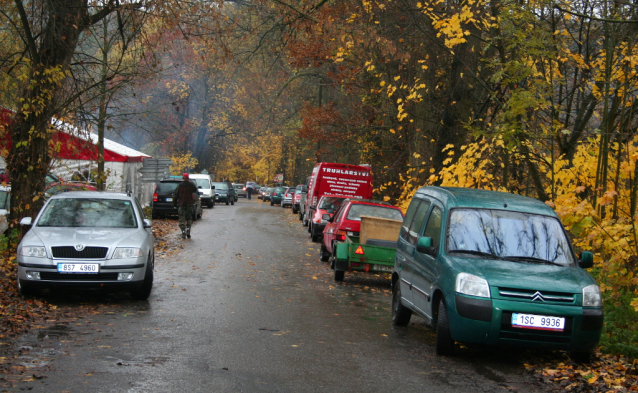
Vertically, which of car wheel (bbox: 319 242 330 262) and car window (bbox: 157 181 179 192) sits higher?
car window (bbox: 157 181 179 192)

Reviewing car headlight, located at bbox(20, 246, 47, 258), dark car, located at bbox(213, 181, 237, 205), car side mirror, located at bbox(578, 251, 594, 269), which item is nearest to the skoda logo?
car side mirror, located at bbox(578, 251, 594, 269)

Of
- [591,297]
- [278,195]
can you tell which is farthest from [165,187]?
[278,195]

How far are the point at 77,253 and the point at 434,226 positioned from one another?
16.9 ft

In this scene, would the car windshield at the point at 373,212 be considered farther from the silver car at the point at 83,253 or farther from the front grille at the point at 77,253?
the front grille at the point at 77,253

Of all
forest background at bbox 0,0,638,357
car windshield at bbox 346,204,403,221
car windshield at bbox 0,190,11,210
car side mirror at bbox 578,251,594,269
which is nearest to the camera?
car side mirror at bbox 578,251,594,269

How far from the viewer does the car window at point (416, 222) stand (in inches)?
358

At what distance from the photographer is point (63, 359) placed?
21.5 feet

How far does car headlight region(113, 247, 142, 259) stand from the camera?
10.0 metres

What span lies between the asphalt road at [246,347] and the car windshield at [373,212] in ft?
11.7

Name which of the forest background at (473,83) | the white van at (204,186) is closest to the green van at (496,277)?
the forest background at (473,83)

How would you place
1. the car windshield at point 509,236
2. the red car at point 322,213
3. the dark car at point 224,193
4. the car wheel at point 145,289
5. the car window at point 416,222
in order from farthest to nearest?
the dark car at point 224,193 < the red car at point 322,213 < the car wheel at point 145,289 < the car window at point 416,222 < the car windshield at point 509,236

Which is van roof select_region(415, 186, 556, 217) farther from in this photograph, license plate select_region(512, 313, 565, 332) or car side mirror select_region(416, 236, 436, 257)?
license plate select_region(512, 313, 565, 332)

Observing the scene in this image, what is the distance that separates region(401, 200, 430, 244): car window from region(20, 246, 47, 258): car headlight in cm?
521

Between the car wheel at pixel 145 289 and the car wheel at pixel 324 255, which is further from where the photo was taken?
the car wheel at pixel 324 255
